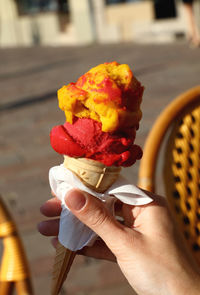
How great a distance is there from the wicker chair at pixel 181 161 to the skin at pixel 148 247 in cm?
48

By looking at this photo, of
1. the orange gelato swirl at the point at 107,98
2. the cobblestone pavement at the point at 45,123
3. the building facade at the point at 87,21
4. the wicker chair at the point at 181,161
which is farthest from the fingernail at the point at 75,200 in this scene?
the building facade at the point at 87,21

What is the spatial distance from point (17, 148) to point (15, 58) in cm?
903

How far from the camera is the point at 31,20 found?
17.3 metres

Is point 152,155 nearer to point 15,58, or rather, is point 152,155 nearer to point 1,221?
point 1,221

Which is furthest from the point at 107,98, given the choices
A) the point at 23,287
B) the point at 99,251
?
the point at 23,287

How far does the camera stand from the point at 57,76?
8156 mm

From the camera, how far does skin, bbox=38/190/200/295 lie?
3.00ft

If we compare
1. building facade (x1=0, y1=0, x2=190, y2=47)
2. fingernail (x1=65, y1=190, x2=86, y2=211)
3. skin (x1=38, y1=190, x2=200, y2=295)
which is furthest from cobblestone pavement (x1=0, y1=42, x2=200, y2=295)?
building facade (x1=0, y1=0, x2=190, y2=47)

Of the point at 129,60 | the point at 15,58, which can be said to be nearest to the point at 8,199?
the point at 129,60

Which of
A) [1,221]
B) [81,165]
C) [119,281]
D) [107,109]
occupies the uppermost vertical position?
[107,109]

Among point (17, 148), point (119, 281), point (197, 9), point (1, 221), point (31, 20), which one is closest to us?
point (1, 221)

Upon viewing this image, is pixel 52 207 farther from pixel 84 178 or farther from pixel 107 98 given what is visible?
pixel 107 98

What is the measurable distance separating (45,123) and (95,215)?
403 centimetres

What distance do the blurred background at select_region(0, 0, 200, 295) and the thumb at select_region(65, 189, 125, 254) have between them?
0.65 meters
